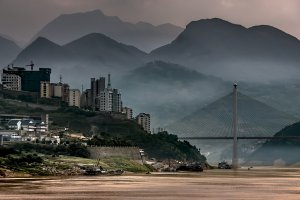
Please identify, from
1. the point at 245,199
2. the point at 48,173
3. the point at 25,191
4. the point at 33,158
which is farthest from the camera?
the point at 33,158

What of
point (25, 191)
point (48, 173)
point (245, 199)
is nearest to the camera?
point (245, 199)

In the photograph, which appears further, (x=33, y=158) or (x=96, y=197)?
(x=33, y=158)

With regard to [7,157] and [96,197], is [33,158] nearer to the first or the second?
[7,157]

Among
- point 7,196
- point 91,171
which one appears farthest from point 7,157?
point 7,196

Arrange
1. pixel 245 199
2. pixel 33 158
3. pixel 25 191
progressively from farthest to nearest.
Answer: pixel 33 158 < pixel 25 191 < pixel 245 199

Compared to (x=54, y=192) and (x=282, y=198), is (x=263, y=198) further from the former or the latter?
(x=54, y=192)

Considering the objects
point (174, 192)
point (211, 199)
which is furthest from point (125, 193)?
point (211, 199)

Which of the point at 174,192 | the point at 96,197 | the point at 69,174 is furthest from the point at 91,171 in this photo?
the point at 96,197

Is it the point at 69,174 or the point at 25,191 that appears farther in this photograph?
the point at 69,174
